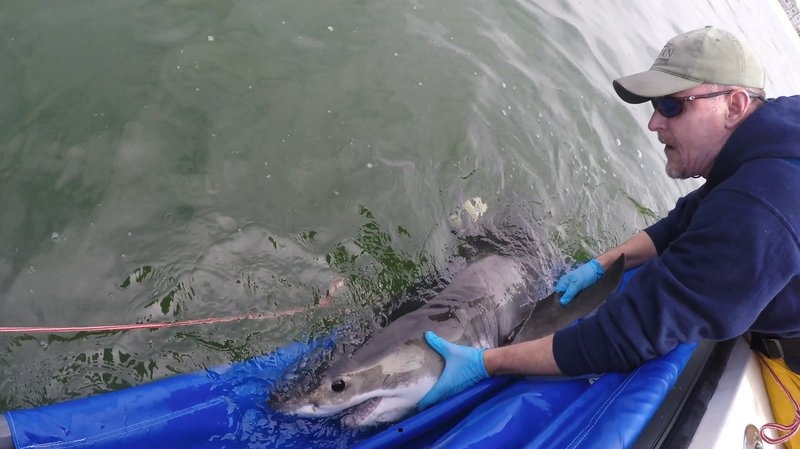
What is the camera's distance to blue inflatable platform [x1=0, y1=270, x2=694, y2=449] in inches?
97.0

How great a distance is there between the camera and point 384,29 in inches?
226

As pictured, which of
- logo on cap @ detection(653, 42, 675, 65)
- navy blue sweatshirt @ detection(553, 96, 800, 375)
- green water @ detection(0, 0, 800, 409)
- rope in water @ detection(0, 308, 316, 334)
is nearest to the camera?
navy blue sweatshirt @ detection(553, 96, 800, 375)

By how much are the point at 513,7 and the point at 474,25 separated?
1.19m

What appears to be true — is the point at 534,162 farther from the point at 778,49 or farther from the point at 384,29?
the point at 778,49

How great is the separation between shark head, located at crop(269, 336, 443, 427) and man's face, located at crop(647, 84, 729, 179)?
187 cm

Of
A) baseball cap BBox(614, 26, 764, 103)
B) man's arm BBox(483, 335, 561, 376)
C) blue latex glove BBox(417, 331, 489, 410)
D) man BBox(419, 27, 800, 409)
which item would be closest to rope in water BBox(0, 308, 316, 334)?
blue latex glove BBox(417, 331, 489, 410)

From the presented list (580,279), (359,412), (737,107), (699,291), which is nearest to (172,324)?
(359,412)

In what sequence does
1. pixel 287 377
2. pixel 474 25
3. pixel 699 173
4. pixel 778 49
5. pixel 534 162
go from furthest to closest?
pixel 778 49
pixel 474 25
pixel 534 162
pixel 287 377
pixel 699 173

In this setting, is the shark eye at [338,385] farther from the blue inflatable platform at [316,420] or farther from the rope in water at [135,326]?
the rope in water at [135,326]

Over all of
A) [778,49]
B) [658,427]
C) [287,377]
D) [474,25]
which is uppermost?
[778,49]

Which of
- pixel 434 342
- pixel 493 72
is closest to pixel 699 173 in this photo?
pixel 434 342

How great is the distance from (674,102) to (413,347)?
206 cm

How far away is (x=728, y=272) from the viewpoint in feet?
7.79

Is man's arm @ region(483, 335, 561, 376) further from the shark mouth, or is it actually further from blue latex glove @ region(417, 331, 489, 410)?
the shark mouth
